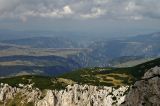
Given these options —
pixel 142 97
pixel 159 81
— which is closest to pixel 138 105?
pixel 142 97

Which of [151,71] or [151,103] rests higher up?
[151,71]

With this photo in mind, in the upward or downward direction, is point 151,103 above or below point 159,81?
below

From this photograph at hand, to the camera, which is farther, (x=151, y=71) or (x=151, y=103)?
(x=151, y=71)

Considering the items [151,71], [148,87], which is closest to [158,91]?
[148,87]

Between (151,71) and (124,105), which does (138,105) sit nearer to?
(124,105)

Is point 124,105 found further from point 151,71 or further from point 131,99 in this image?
point 151,71

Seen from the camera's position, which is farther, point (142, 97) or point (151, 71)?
point (151, 71)
